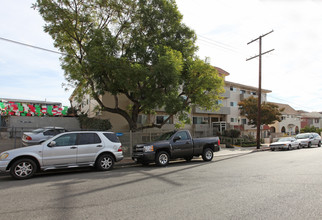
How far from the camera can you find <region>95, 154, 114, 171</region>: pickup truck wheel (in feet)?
32.0

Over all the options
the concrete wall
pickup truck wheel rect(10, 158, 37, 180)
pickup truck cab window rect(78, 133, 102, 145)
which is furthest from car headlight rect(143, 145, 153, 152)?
the concrete wall

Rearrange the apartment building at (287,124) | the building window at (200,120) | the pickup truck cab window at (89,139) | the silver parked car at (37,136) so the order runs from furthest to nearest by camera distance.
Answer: the apartment building at (287,124), the building window at (200,120), the silver parked car at (37,136), the pickup truck cab window at (89,139)

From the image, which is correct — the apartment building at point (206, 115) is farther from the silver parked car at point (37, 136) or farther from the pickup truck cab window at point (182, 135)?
the pickup truck cab window at point (182, 135)

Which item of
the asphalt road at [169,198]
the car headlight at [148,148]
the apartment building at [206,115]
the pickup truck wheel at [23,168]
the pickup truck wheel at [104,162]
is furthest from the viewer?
the apartment building at [206,115]

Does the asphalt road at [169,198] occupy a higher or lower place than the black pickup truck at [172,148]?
lower

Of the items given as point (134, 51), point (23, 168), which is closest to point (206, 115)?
point (134, 51)

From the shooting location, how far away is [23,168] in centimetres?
816

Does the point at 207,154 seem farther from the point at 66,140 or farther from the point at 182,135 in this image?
the point at 66,140

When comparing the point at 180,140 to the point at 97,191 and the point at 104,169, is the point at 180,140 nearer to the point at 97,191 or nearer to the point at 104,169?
the point at 104,169

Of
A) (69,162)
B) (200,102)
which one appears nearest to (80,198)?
(69,162)

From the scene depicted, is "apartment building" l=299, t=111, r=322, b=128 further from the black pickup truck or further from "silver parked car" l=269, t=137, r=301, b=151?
the black pickup truck

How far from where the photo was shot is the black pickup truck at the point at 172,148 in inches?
434

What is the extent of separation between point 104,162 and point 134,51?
29.6 ft

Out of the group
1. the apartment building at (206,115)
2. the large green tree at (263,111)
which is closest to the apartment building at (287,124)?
the apartment building at (206,115)
